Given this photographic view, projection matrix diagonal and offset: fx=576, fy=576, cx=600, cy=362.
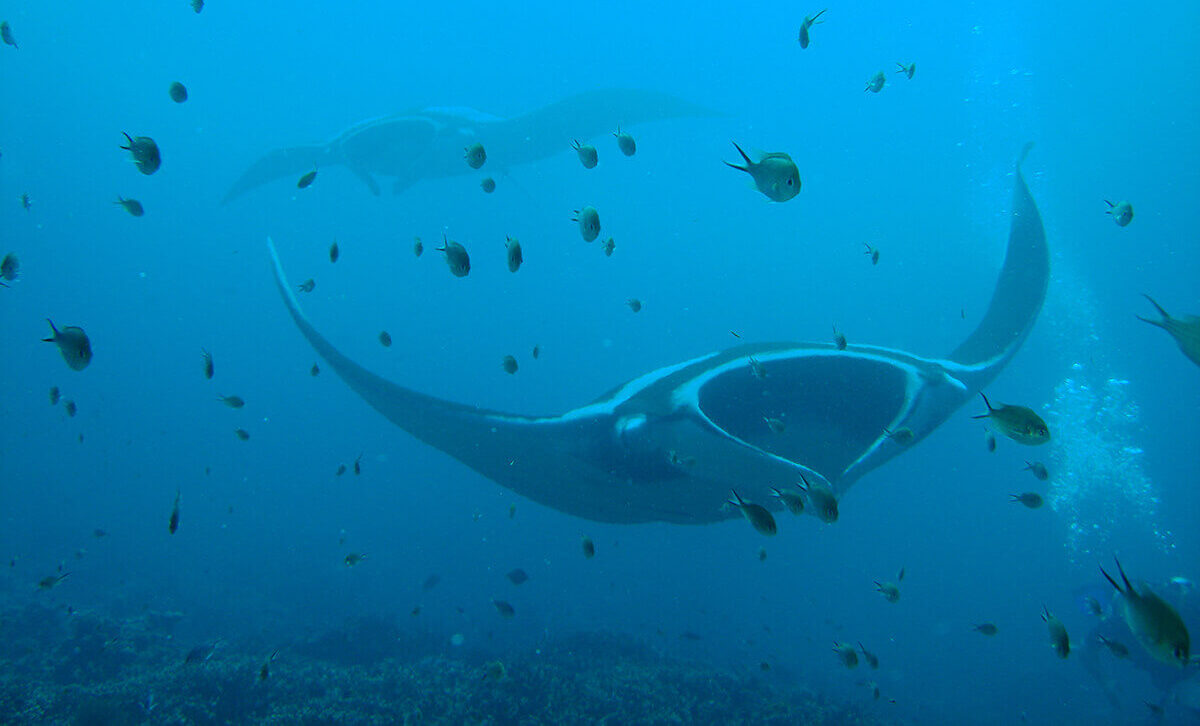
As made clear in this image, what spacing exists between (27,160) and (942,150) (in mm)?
87161

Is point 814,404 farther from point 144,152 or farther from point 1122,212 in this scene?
point 144,152

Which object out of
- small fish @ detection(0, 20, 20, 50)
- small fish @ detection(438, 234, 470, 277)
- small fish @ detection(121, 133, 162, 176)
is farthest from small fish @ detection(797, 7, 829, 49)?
small fish @ detection(0, 20, 20, 50)

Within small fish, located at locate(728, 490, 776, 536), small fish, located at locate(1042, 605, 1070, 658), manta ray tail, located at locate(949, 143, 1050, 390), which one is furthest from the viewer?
manta ray tail, located at locate(949, 143, 1050, 390)

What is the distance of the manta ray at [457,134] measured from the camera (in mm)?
10969

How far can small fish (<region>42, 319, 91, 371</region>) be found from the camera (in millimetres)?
3604

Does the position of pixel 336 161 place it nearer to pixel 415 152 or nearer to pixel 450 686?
pixel 415 152

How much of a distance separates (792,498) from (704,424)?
862 mm

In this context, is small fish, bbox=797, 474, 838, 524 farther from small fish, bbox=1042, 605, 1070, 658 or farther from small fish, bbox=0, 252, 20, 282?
small fish, bbox=0, 252, 20, 282

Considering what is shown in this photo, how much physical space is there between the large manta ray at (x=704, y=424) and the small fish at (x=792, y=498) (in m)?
0.07

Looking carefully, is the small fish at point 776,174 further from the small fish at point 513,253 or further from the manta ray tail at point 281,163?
the manta ray tail at point 281,163

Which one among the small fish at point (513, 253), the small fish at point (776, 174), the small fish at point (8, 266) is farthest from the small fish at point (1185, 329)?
the small fish at point (8, 266)

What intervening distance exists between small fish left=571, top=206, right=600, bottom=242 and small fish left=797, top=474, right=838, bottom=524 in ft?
8.45

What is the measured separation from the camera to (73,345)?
12.0ft

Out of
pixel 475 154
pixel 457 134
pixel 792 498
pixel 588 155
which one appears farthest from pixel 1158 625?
pixel 457 134
